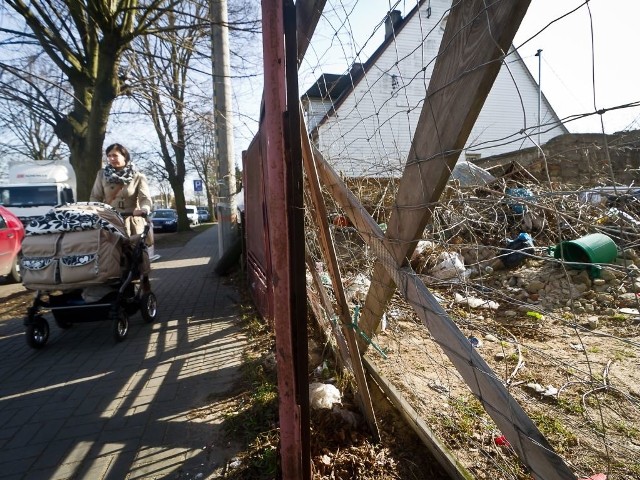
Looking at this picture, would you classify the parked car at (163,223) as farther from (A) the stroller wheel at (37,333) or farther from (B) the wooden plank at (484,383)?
(B) the wooden plank at (484,383)

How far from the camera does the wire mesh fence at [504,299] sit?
1.23 m

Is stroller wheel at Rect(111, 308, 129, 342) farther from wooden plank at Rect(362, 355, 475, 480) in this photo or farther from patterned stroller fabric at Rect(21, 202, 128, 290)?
wooden plank at Rect(362, 355, 475, 480)

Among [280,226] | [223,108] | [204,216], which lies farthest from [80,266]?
[204,216]

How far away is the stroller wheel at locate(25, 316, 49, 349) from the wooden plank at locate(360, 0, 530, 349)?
4349 millimetres

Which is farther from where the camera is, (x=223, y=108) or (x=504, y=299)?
(x=223, y=108)

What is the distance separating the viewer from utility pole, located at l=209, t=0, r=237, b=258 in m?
7.56

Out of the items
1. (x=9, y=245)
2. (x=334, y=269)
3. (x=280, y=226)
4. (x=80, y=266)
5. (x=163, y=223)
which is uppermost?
(x=280, y=226)

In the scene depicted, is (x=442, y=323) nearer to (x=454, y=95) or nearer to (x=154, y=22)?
(x=454, y=95)

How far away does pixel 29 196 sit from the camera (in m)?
15.0

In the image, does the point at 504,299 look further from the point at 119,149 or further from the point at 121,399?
the point at 119,149

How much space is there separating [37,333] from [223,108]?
5.32 meters

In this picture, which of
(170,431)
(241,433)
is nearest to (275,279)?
(241,433)

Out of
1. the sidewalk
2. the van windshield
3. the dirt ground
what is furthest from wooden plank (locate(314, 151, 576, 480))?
the van windshield

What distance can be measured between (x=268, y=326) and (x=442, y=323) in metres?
3.14
